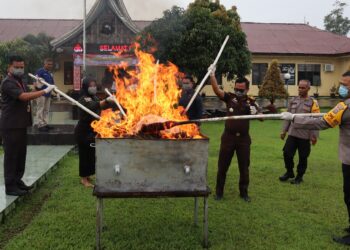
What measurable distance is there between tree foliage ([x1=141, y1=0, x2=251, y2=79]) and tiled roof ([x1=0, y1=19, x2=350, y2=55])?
879 centimetres

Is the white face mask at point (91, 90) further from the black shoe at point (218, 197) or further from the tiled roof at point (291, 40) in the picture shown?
the tiled roof at point (291, 40)

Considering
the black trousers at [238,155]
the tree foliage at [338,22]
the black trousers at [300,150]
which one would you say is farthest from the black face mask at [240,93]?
the tree foliage at [338,22]

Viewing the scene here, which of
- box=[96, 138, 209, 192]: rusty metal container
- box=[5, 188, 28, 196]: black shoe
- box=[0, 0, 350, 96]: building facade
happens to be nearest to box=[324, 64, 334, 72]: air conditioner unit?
box=[0, 0, 350, 96]: building facade

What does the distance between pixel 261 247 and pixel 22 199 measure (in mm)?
3751

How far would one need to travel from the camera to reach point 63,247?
441cm

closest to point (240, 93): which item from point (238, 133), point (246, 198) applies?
point (238, 133)

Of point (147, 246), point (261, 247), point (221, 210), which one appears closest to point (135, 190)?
point (147, 246)

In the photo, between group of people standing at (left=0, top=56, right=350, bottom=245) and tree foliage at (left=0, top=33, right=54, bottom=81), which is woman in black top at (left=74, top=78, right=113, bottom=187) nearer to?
group of people standing at (left=0, top=56, right=350, bottom=245)

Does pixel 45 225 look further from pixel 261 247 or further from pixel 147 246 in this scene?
pixel 261 247

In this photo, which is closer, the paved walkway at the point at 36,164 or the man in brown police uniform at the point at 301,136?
the paved walkway at the point at 36,164

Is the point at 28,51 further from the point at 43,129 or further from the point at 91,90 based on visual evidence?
the point at 91,90

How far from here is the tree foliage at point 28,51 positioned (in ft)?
65.6

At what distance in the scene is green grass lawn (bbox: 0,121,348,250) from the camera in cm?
464

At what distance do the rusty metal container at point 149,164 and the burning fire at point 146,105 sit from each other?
12.6 inches
